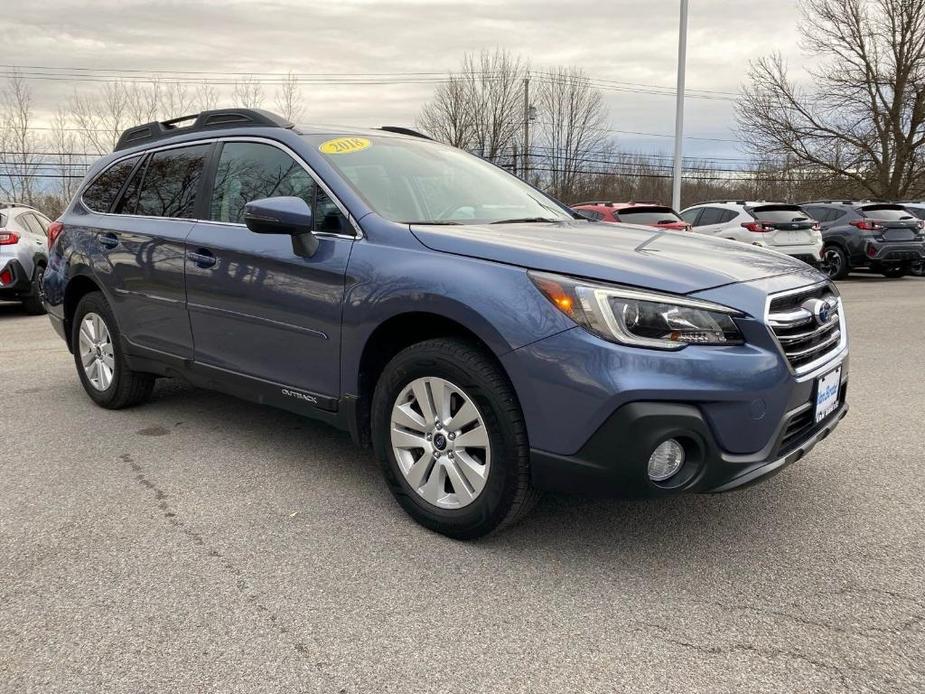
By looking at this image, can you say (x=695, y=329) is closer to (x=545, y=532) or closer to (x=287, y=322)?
(x=545, y=532)

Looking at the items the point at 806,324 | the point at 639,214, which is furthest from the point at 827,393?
the point at 639,214

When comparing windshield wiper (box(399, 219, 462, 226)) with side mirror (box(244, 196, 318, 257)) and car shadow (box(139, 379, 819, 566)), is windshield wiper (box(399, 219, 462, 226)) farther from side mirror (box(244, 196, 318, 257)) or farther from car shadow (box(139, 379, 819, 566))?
car shadow (box(139, 379, 819, 566))

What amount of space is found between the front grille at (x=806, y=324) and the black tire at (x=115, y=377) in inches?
147

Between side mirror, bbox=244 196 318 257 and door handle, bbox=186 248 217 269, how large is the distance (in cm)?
62

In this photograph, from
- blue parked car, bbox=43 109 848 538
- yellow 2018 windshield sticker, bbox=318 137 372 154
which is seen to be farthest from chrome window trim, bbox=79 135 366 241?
yellow 2018 windshield sticker, bbox=318 137 372 154

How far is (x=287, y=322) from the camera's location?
3.49m

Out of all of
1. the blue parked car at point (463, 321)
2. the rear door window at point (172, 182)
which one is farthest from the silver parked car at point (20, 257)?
the blue parked car at point (463, 321)

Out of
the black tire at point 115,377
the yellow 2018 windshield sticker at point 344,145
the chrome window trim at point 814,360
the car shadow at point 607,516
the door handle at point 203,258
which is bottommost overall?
the car shadow at point 607,516

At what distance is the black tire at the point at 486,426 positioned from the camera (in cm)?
275

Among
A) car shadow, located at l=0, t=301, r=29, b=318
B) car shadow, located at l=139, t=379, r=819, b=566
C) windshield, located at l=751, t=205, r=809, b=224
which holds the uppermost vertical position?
windshield, located at l=751, t=205, r=809, b=224

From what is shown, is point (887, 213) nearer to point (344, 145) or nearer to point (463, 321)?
point (344, 145)

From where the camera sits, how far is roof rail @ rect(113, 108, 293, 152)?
3984mm

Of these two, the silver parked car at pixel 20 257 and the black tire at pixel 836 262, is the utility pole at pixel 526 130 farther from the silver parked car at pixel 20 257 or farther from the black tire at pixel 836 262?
the silver parked car at pixel 20 257

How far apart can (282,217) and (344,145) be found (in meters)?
0.72
